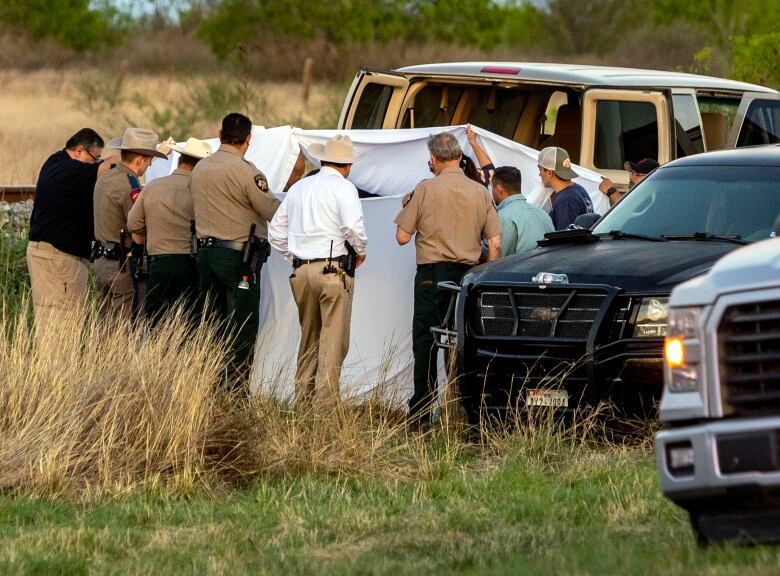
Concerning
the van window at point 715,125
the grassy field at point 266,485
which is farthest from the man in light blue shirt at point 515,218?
the van window at point 715,125

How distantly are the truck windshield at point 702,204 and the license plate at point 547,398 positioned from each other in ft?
4.16

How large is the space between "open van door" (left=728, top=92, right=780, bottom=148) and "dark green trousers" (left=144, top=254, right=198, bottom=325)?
4438 mm

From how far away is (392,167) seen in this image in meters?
12.1

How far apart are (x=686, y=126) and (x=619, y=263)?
3.91 metres

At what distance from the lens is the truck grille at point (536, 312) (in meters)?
8.92

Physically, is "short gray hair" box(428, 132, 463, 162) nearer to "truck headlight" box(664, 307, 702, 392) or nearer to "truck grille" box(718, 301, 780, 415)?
"truck headlight" box(664, 307, 702, 392)

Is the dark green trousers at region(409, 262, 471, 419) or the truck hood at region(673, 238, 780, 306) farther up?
the truck hood at region(673, 238, 780, 306)

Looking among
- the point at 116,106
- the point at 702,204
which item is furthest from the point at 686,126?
the point at 116,106

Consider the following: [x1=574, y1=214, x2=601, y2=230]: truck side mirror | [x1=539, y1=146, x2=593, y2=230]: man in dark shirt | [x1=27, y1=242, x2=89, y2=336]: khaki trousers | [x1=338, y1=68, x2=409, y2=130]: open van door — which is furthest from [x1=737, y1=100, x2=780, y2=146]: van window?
[x1=27, y1=242, x2=89, y2=336]: khaki trousers

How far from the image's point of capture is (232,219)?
36.1 ft

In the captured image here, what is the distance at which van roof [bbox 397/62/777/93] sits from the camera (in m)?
12.5

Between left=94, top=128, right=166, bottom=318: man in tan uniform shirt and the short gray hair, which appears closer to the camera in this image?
the short gray hair

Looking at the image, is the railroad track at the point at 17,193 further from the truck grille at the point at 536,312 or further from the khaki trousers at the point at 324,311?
the truck grille at the point at 536,312

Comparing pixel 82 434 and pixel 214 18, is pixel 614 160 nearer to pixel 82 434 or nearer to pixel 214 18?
pixel 82 434
